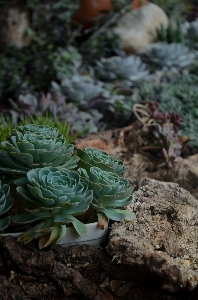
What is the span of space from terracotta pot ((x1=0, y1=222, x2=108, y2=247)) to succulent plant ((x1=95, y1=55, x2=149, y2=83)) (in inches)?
98.0

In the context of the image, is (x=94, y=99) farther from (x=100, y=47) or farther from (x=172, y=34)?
(x=172, y=34)

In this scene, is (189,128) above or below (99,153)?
below

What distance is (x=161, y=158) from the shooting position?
88.6 inches

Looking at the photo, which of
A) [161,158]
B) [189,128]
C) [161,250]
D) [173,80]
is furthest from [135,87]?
[161,250]

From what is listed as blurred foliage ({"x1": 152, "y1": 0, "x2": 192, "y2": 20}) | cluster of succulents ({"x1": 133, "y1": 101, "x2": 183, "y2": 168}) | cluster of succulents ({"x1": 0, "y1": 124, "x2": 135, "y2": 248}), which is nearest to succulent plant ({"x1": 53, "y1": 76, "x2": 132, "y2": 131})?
cluster of succulents ({"x1": 133, "y1": 101, "x2": 183, "y2": 168})

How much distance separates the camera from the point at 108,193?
127 centimetres

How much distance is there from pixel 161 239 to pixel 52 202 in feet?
1.25

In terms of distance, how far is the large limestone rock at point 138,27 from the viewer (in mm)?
4203

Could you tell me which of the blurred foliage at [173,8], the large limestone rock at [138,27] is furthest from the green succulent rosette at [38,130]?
the blurred foliage at [173,8]

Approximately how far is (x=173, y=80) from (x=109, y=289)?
2717mm

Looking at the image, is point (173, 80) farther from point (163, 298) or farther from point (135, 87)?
point (163, 298)

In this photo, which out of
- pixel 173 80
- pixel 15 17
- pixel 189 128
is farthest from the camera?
pixel 15 17

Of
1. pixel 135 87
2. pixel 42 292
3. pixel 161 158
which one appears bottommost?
pixel 135 87

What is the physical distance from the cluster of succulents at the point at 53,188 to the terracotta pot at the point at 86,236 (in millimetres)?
27
